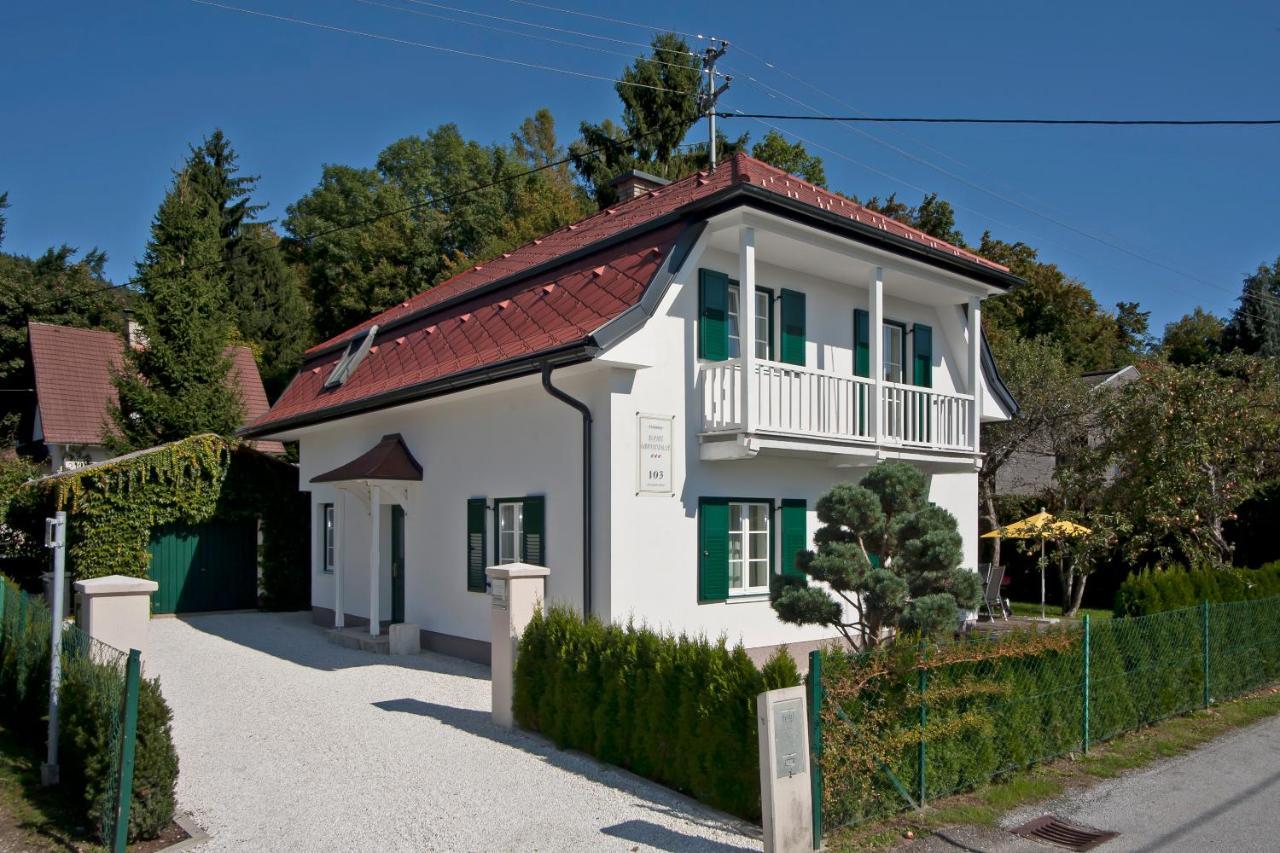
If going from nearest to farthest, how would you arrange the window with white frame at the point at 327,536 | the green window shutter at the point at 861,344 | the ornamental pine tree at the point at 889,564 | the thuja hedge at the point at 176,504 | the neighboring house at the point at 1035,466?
the ornamental pine tree at the point at 889,564
the green window shutter at the point at 861,344
the thuja hedge at the point at 176,504
the window with white frame at the point at 327,536
the neighboring house at the point at 1035,466

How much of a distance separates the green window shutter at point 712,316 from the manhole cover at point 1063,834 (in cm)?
660

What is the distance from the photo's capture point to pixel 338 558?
15.8 m

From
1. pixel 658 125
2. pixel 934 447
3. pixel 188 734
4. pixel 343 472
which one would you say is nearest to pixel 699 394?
pixel 934 447

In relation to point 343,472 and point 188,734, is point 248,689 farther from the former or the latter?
point 343,472

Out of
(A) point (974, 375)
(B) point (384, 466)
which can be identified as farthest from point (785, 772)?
(A) point (974, 375)

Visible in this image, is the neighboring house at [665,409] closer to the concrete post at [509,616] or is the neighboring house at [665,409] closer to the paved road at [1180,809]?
the concrete post at [509,616]

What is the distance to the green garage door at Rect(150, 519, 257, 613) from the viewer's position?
18.6 meters

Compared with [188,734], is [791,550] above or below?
above

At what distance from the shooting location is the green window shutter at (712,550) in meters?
11.8

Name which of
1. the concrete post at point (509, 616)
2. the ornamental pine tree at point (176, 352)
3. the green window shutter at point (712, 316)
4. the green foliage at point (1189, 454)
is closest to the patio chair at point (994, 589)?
the green foliage at point (1189, 454)

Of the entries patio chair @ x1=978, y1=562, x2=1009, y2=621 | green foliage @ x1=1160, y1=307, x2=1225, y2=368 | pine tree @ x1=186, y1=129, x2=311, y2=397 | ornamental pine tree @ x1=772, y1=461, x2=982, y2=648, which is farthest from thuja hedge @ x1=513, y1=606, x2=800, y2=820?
green foliage @ x1=1160, y1=307, x2=1225, y2=368

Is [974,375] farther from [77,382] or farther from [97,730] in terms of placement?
[77,382]

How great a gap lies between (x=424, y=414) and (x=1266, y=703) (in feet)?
37.3

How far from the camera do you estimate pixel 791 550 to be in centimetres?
1301
